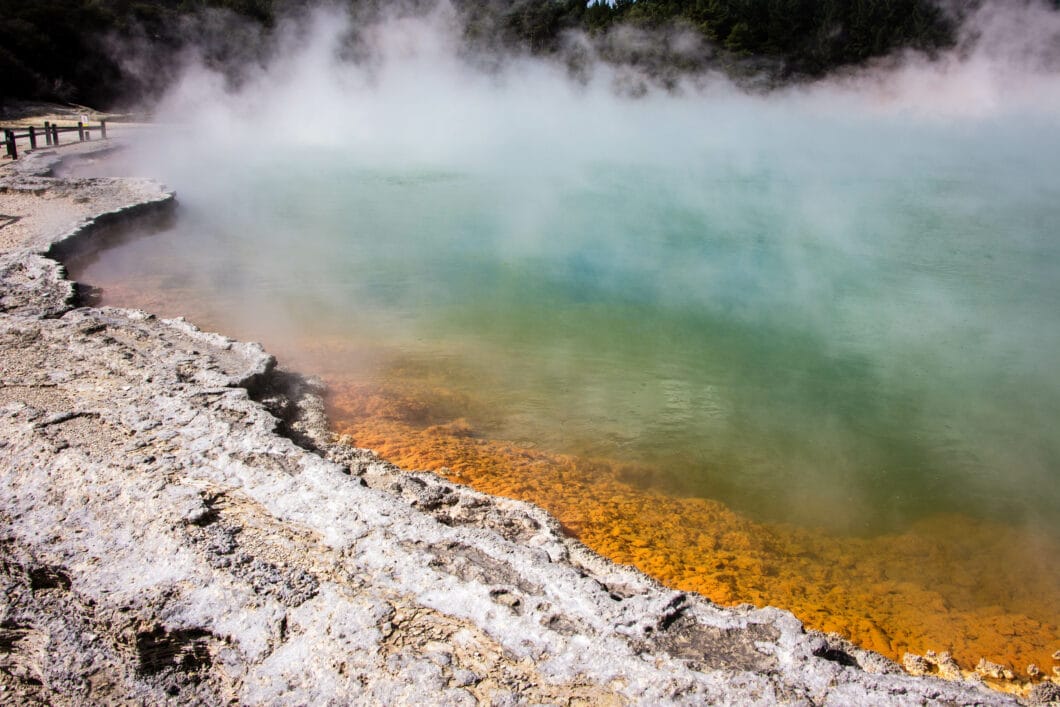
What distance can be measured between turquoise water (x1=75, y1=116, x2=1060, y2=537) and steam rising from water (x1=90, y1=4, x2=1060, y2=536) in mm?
22

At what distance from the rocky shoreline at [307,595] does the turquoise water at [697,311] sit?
1146mm

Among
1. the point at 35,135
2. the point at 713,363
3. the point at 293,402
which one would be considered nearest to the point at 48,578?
the point at 293,402

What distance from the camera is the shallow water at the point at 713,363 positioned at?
274 cm

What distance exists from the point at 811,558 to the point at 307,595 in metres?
→ 1.75

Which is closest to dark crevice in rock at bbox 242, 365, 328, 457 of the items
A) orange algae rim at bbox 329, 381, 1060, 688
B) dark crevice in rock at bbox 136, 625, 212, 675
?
orange algae rim at bbox 329, 381, 1060, 688

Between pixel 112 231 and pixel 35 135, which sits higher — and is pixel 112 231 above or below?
below

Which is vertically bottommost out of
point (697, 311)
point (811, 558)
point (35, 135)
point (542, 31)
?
point (811, 558)

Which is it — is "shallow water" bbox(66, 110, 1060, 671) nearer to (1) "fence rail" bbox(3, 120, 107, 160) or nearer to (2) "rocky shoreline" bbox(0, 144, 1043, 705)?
(2) "rocky shoreline" bbox(0, 144, 1043, 705)

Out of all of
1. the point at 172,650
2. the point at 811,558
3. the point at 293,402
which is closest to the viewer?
the point at 172,650

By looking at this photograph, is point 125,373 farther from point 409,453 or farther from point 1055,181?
point 1055,181

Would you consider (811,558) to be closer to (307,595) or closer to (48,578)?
(307,595)

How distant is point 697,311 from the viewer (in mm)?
5199

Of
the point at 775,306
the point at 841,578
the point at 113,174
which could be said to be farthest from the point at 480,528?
the point at 113,174

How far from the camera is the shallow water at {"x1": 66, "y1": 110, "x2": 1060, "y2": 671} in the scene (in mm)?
2738
